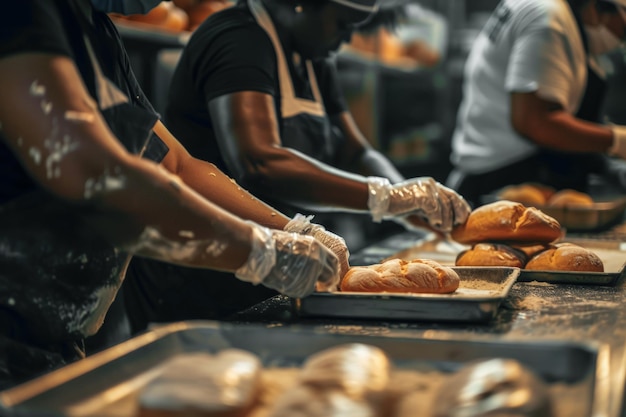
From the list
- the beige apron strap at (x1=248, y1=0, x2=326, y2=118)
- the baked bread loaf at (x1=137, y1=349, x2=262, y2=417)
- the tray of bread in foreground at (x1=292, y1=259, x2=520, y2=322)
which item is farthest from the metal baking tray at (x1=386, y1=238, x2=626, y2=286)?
the baked bread loaf at (x1=137, y1=349, x2=262, y2=417)

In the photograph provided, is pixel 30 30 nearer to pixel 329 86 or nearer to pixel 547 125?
pixel 329 86

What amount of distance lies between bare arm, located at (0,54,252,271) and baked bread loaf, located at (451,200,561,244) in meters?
0.89

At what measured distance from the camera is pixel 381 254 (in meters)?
2.35

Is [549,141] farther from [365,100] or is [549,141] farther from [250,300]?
[365,100]

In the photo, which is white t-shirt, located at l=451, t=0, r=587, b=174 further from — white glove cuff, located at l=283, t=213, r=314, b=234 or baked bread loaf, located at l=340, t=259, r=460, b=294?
baked bread loaf, located at l=340, t=259, r=460, b=294

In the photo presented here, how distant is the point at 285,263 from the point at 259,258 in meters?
0.06

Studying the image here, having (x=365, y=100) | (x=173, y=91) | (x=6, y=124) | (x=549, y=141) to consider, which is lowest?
(x=365, y=100)

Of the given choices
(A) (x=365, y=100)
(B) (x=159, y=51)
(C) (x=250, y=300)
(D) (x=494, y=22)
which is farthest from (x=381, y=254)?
(A) (x=365, y=100)

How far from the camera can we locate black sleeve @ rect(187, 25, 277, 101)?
2.16 metres

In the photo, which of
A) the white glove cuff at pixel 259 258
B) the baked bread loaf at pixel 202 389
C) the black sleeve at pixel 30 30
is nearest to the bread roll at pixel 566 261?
the white glove cuff at pixel 259 258

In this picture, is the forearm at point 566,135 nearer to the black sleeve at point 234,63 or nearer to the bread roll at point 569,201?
Answer: the bread roll at point 569,201

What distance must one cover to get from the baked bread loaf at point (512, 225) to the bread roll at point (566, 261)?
0.07 meters

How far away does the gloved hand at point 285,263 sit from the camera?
57.0 inches

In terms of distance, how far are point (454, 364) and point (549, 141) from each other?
2.44m
